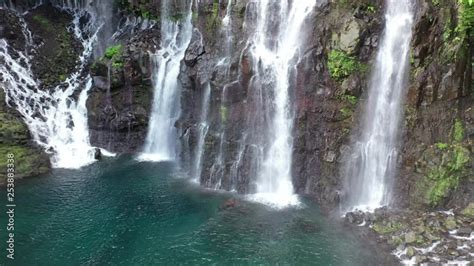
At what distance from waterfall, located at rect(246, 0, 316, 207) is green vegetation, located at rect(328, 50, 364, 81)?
2.59 m

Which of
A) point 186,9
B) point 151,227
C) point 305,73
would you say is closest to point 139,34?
point 186,9

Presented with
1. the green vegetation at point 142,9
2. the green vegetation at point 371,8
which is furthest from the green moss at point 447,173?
the green vegetation at point 142,9

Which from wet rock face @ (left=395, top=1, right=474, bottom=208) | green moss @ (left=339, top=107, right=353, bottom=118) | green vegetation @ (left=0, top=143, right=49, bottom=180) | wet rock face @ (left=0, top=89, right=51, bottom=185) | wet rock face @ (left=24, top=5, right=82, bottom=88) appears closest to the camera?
wet rock face @ (left=395, top=1, right=474, bottom=208)

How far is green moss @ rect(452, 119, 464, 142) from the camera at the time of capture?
24.4 metres

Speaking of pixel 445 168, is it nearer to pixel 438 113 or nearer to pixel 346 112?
pixel 438 113

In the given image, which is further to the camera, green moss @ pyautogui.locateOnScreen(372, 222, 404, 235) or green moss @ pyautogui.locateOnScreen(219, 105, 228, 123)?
green moss @ pyautogui.locateOnScreen(219, 105, 228, 123)

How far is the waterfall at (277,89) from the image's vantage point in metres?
28.8

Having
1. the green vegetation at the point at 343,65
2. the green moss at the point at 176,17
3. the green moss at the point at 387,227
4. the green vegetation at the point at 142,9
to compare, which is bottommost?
the green moss at the point at 387,227

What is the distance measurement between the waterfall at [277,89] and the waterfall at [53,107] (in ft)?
51.6

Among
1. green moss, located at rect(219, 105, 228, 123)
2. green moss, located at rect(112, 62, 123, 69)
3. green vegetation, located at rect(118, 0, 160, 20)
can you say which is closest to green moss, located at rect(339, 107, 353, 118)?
green moss, located at rect(219, 105, 228, 123)

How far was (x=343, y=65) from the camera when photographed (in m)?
26.7

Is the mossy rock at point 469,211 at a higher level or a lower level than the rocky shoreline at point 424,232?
higher

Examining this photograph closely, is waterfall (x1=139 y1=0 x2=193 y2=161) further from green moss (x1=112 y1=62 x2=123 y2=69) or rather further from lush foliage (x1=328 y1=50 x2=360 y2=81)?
lush foliage (x1=328 y1=50 x2=360 y2=81)

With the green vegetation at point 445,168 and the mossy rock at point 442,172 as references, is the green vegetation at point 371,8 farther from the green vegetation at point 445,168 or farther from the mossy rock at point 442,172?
the mossy rock at point 442,172
